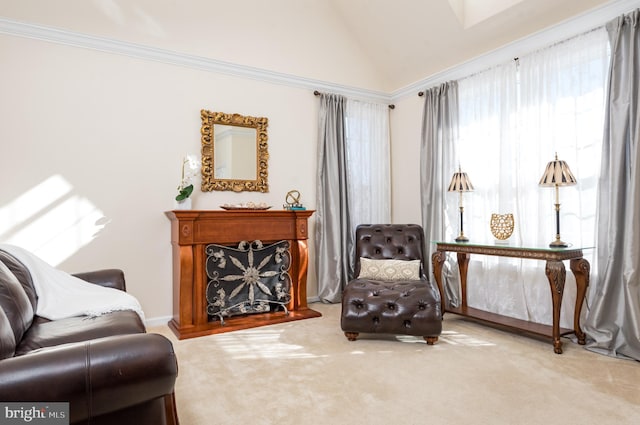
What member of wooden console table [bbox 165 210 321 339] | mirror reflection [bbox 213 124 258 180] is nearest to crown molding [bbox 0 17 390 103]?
mirror reflection [bbox 213 124 258 180]

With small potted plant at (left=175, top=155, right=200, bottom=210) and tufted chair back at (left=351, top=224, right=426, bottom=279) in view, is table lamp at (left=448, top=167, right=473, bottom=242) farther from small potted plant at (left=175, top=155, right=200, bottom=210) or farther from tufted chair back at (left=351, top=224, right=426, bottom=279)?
small potted plant at (left=175, top=155, right=200, bottom=210)

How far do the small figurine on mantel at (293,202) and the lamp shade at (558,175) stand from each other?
2.23 metres

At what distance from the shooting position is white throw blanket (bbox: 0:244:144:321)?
2.17 meters

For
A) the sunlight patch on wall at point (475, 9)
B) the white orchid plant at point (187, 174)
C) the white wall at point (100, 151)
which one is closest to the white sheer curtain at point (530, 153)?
the sunlight patch on wall at point (475, 9)

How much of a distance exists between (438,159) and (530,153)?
3.29ft

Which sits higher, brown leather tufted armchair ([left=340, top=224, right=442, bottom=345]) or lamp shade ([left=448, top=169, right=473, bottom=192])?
lamp shade ([left=448, top=169, right=473, bottom=192])

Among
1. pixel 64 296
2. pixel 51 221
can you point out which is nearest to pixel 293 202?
pixel 51 221

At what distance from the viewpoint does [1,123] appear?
10.1 ft

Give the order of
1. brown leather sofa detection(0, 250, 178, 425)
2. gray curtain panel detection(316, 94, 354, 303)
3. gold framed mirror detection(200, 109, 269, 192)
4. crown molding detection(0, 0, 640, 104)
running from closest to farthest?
brown leather sofa detection(0, 250, 178, 425) < crown molding detection(0, 0, 640, 104) < gold framed mirror detection(200, 109, 269, 192) < gray curtain panel detection(316, 94, 354, 303)

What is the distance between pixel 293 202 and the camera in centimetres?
435

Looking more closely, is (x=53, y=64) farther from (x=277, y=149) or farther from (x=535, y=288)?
(x=535, y=288)

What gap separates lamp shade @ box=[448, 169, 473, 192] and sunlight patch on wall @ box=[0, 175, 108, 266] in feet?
10.6

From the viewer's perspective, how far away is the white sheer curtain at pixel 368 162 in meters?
4.79

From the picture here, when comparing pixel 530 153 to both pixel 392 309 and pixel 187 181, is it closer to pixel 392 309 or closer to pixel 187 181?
pixel 392 309
